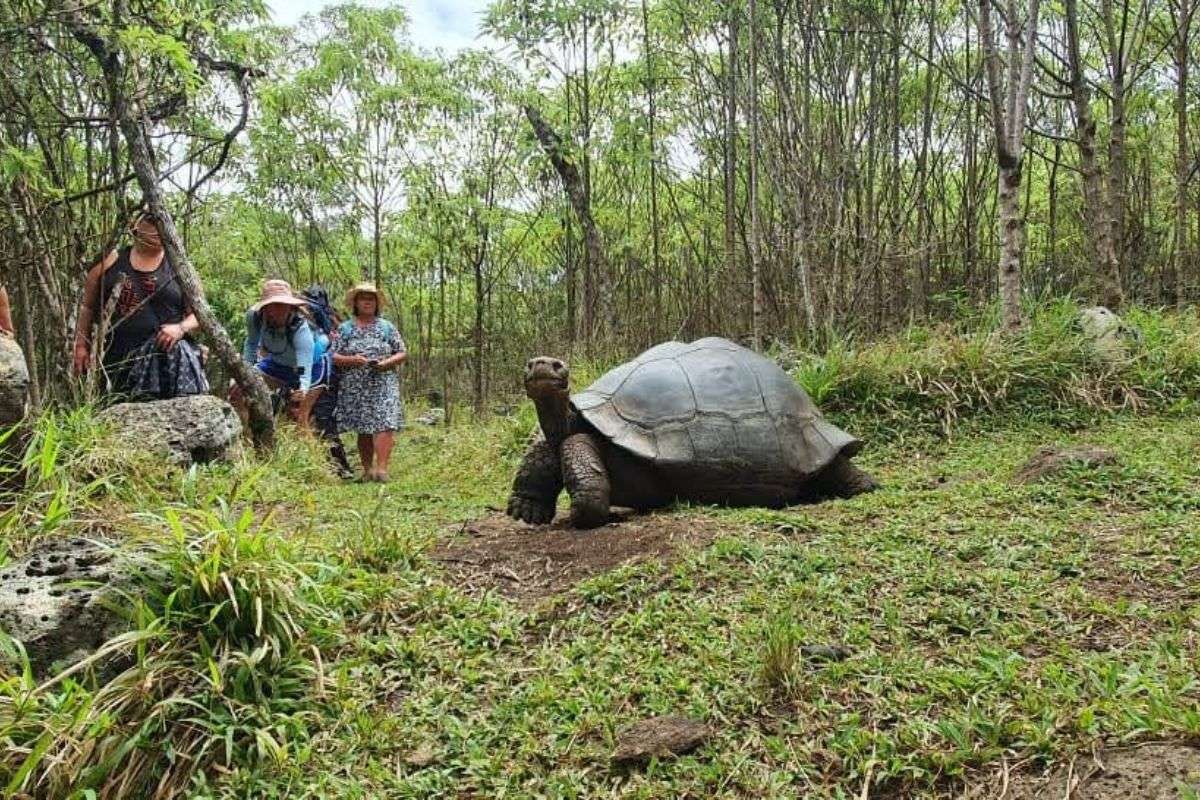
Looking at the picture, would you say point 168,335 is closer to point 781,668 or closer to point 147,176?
point 147,176

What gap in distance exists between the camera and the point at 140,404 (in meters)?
4.78

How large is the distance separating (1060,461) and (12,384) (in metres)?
4.47

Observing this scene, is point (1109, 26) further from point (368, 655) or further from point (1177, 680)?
point (368, 655)

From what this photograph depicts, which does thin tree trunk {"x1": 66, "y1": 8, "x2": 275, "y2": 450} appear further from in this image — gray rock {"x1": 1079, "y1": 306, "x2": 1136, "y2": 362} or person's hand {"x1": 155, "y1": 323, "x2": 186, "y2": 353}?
gray rock {"x1": 1079, "y1": 306, "x2": 1136, "y2": 362}

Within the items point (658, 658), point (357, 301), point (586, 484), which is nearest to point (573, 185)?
point (357, 301)

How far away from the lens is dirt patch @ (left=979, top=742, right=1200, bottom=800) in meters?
1.63

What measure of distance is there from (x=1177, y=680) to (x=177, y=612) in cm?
256

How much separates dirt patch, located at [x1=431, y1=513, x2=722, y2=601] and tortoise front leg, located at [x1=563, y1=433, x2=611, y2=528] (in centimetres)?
8

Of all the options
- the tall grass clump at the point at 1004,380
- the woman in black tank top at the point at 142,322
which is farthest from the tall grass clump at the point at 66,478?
the tall grass clump at the point at 1004,380

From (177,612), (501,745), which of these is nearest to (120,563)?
(177,612)

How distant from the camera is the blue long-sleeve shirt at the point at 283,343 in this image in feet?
20.7

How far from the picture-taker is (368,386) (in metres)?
6.23

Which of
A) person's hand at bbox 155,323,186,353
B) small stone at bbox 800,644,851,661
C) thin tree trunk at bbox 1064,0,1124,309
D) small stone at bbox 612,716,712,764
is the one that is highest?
thin tree trunk at bbox 1064,0,1124,309

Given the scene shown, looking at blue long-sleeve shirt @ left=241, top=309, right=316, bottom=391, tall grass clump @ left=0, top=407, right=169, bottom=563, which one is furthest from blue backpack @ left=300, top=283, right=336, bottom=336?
tall grass clump @ left=0, top=407, right=169, bottom=563
